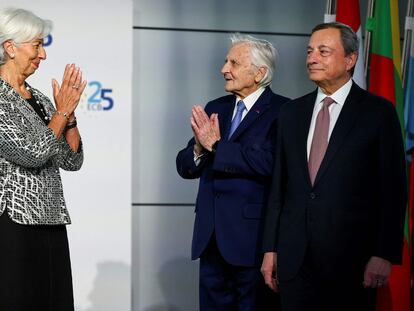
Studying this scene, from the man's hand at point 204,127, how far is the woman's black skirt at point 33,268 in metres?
0.75

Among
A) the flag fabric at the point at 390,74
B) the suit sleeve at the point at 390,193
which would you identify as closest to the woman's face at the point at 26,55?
the suit sleeve at the point at 390,193

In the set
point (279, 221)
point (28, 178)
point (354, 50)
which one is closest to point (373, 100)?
point (354, 50)

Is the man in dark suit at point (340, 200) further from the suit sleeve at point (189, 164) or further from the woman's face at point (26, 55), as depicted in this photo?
the woman's face at point (26, 55)

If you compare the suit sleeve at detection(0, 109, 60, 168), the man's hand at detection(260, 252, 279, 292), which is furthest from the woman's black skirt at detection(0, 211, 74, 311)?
the man's hand at detection(260, 252, 279, 292)

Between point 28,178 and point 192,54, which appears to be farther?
point 192,54

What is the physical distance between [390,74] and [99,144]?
1716 mm

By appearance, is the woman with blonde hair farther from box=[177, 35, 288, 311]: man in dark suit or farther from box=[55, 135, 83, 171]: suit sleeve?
box=[177, 35, 288, 311]: man in dark suit

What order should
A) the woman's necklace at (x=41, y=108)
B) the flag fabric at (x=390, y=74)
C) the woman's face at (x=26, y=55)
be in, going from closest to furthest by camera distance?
the woman's face at (x=26, y=55)
the woman's necklace at (x=41, y=108)
the flag fabric at (x=390, y=74)

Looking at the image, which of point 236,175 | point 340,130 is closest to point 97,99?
point 236,175

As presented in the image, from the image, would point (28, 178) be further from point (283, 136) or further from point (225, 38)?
point (225, 38)

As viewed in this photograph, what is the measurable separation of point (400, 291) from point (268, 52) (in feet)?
5.23

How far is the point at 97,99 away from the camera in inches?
178

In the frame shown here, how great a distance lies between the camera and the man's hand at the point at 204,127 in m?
3.52

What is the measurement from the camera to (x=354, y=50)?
324cm
